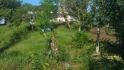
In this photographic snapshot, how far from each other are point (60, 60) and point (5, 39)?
27.8 meters

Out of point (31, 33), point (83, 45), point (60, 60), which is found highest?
point (60, 60)

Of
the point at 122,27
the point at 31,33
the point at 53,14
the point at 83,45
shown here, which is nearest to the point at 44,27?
the point at 53,14

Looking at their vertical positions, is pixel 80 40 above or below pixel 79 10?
below

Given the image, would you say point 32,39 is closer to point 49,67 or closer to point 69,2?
point 69,2

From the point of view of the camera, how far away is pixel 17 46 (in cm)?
4378

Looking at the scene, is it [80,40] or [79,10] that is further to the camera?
[79,10]

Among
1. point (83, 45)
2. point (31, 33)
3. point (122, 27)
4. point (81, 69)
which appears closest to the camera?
point (81, 69)

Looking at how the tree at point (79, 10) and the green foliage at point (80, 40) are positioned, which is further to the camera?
the tree at point (79, 10)

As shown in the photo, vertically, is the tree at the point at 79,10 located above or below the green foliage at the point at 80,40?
above

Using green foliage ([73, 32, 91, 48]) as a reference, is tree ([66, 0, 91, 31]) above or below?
above

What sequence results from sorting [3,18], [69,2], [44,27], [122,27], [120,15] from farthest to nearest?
[3,18] → [69,2] → [44,27] → [122,27] → [120,15]

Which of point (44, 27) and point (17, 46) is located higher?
point (44, 27)

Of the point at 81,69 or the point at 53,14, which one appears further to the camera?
the point at 53,14

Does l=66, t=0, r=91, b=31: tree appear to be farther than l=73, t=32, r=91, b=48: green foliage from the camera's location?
Yes
